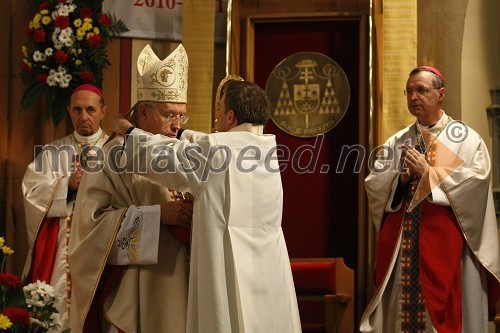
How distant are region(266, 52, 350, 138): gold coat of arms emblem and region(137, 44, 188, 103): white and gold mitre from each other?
2297 mm

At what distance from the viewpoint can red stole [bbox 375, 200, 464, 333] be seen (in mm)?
5188

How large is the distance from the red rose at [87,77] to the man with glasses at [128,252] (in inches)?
102

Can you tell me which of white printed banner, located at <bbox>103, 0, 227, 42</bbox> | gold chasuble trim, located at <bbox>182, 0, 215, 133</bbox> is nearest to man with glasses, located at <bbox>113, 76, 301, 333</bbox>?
gold chasuble trim, located at <bbox>182, 0, 215, 133</bbox>

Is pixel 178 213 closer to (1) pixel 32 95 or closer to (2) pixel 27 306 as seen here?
(2) pixel 27 306

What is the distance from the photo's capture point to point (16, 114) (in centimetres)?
709

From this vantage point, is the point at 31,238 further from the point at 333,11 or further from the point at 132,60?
the point at 333,11

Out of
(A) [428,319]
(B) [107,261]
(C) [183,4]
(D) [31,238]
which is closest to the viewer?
(B) [107,261]

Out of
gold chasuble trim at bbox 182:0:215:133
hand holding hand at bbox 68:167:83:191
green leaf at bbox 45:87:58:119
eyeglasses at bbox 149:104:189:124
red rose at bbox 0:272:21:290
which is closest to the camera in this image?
red rose at bbox 0:272:21:290

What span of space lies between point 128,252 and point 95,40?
10.1 ft

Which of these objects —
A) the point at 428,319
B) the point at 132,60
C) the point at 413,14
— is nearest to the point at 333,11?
the point at 413,14

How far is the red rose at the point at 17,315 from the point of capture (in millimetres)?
3180

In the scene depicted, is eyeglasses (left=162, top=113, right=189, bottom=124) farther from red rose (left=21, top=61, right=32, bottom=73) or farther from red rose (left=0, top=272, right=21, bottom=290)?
red rose (left=21, top=61, right=32, bottom=73)

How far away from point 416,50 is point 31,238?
10.3 ft

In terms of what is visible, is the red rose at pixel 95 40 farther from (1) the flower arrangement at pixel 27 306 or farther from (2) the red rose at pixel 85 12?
(1) the flower arrangement at pixel 27 306
